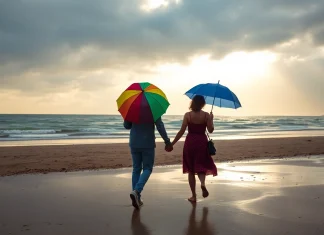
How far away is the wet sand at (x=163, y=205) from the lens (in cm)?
435

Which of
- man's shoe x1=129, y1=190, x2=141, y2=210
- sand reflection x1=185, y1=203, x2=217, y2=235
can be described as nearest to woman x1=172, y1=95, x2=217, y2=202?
sand reflection x1=185, y1=203, x2=217, y2=235

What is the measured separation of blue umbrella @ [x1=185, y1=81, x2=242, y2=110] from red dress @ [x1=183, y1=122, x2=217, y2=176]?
671 mm

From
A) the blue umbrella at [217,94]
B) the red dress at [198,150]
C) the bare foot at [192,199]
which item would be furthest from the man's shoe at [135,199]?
the blue umbrella at [217,94]

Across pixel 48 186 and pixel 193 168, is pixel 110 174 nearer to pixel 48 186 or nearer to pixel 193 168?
pixel 48 186

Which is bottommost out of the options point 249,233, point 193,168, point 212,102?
point 249,233

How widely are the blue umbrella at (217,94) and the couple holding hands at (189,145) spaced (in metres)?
0.37

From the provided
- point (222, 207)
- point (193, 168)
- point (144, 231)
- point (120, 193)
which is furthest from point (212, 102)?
point (144, 231)

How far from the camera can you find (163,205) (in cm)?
550

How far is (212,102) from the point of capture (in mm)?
6215

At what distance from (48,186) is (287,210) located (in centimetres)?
462

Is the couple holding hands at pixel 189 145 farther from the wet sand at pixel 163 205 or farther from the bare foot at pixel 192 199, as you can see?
the wet sand at pixel 163 205

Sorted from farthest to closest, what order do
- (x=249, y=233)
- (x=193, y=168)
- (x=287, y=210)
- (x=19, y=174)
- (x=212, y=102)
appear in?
(x=19, y=174), (x=212, y=102), (x=193, y=168), (x=287, y=210), (x=249, y=233)

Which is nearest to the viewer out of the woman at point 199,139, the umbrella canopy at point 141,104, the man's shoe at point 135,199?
the man's shoe at point 135,199

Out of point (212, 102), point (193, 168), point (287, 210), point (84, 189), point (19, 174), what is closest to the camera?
point (287, 210)
